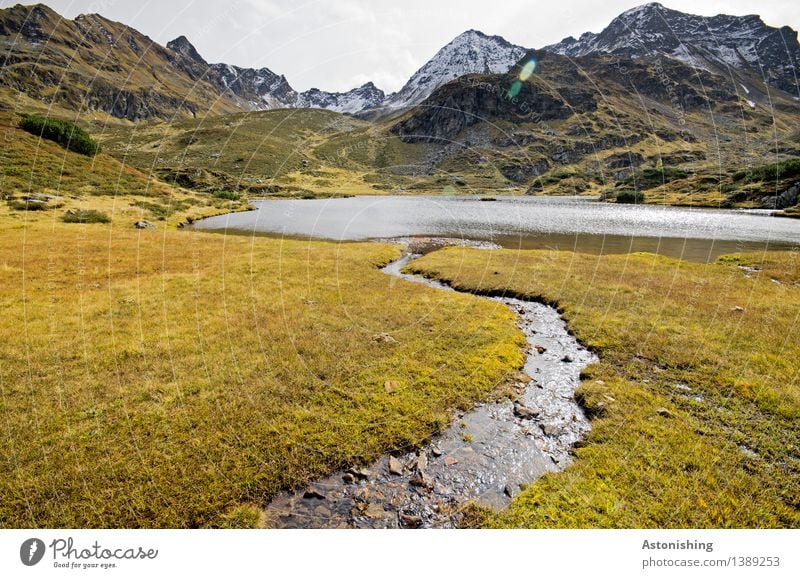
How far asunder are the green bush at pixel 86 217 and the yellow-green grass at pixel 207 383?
32.1 metres

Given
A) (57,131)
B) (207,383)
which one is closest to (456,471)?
(207,383)

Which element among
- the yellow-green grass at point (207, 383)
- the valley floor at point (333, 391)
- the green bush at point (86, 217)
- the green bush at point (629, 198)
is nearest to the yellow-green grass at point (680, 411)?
the valley floor at point (333, 391)

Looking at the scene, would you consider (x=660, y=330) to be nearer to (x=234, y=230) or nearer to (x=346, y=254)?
(x=346, y=254)

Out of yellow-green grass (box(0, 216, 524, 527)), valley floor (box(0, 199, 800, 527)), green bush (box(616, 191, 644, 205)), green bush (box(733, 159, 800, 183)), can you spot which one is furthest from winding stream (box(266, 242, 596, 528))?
green bush (box(733, 159, 800, 183))

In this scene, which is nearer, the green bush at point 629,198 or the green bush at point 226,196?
the green bush at point 226,196

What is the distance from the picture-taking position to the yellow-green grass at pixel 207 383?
923cm

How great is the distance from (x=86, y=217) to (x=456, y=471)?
71938 mm

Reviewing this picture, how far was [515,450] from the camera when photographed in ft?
38.3

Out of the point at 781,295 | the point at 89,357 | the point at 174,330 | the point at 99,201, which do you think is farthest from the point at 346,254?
the point at 99,201

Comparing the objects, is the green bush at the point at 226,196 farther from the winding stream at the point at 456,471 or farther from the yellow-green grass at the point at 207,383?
the winding stream at the point at 456,471
